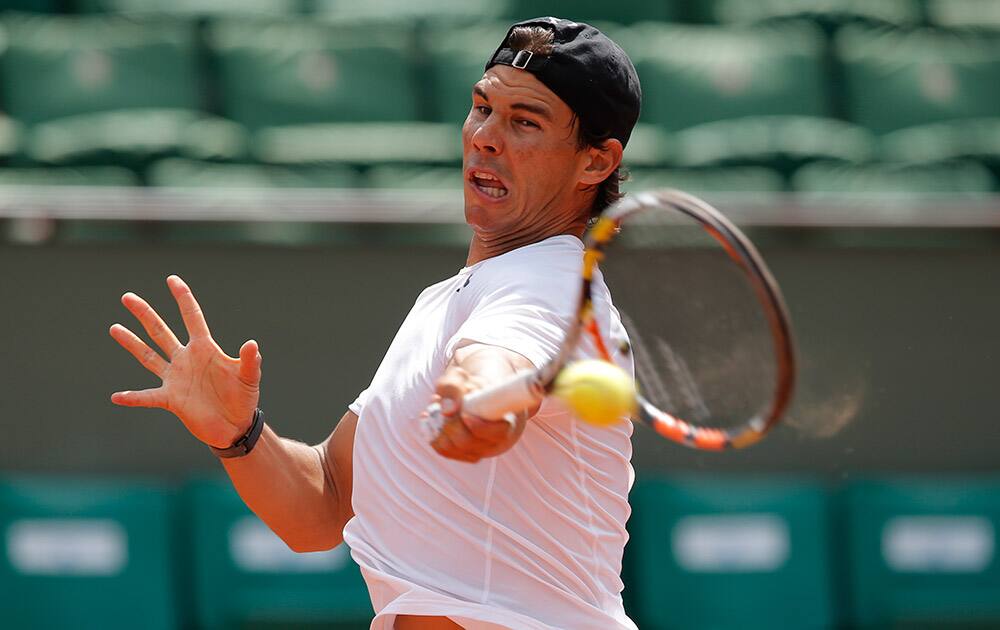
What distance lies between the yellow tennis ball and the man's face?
0.54 meters

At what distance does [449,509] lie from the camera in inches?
79.4

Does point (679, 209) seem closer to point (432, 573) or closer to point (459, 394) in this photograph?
point (459, 394)

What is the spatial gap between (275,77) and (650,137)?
145 cm

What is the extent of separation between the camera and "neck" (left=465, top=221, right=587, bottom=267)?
2197 mm

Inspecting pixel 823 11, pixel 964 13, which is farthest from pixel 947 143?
pixel 964 13

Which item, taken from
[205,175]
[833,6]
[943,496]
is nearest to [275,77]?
[205,175]

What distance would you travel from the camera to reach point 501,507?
78.8 inches

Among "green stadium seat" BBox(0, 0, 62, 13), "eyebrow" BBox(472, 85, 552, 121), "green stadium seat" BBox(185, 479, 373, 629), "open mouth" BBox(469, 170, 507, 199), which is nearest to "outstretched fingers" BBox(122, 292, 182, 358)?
"open mouth" BBox(469, 170, 507, 199)

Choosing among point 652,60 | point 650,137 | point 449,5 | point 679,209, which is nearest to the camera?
point 679,209

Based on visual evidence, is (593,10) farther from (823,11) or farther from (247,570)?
(247,570)

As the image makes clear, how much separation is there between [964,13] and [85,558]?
4409 mm

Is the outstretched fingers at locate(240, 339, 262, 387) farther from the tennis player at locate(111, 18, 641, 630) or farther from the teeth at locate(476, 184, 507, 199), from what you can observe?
the teeth at locate(476, 184, 507, 199)

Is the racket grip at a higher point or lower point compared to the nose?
lower

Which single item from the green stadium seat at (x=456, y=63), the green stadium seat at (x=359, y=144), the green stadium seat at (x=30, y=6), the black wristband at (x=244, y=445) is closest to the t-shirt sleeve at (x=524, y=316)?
the black wristband at (x=244, y=445)
